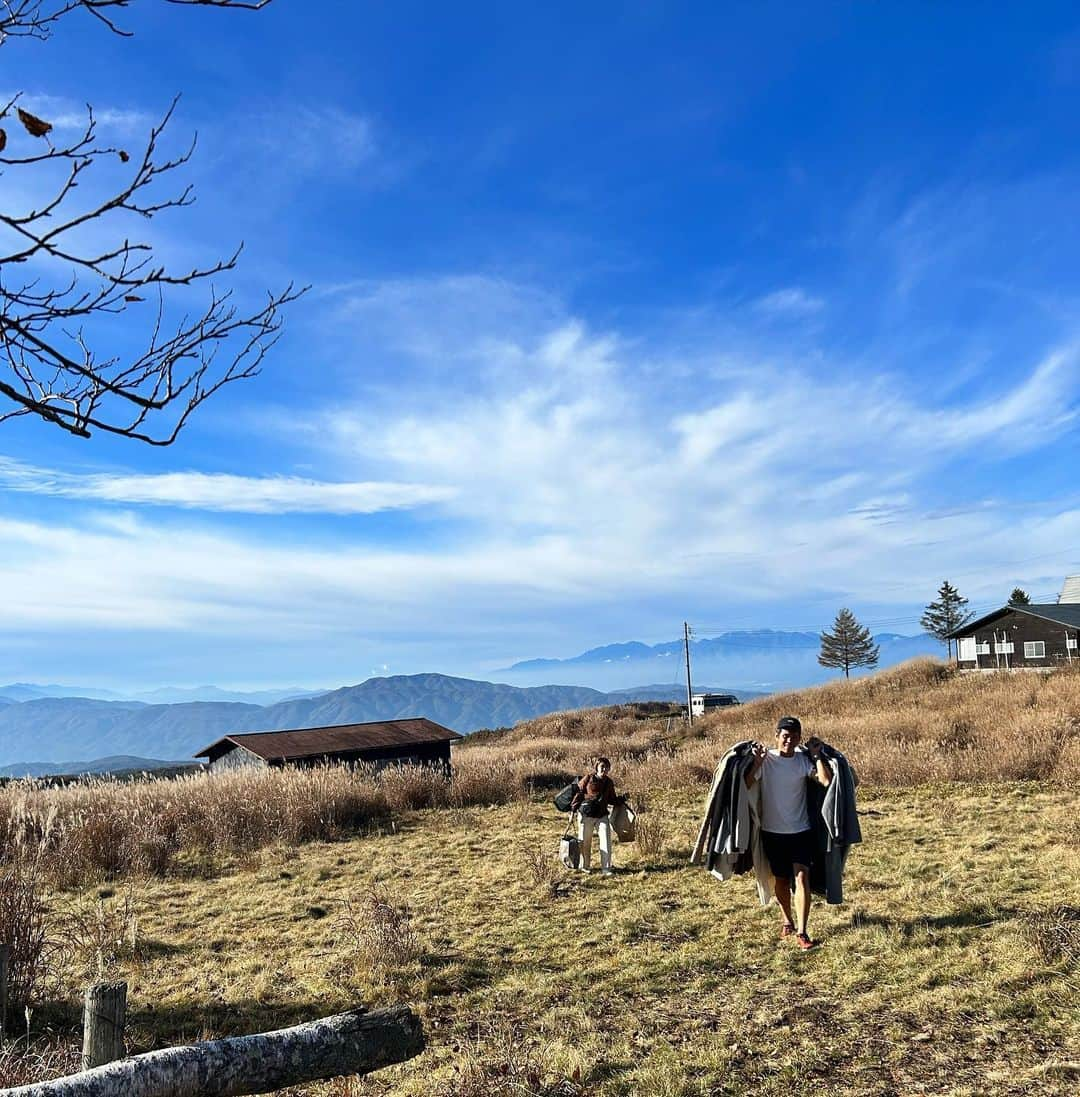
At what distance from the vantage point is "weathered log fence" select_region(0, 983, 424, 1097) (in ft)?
9.61

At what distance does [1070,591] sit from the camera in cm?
5712

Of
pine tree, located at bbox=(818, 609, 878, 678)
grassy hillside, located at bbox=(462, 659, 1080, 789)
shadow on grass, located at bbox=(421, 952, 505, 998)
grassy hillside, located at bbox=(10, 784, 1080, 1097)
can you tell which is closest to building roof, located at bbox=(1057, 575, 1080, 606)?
grassy hillside, located at bbox=(462, 659, 1080, 789)

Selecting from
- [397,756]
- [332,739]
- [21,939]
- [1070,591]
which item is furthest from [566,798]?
[1070,591]

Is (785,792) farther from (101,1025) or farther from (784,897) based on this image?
(101,1025)

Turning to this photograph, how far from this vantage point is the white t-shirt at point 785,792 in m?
7.78

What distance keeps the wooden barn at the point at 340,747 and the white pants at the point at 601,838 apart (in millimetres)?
12364

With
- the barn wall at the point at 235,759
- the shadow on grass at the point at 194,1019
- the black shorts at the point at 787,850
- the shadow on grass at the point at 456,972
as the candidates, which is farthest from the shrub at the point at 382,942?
the barn wall at the point at 235,759

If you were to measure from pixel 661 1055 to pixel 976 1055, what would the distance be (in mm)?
1988

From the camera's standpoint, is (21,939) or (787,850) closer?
(21,939)

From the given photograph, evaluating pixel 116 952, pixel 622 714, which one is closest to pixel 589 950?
pixel 116 952

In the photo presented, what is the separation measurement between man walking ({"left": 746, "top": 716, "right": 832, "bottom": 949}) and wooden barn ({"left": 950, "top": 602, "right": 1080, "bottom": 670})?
45691mm

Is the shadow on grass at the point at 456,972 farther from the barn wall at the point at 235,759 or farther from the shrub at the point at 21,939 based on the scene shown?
the barn wall at the point at 235,759

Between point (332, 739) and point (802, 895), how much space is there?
62.9 feet

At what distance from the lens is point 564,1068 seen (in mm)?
5254
